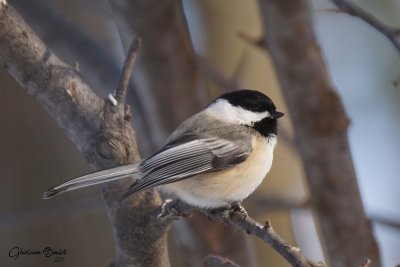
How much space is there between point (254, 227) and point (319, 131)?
933mm

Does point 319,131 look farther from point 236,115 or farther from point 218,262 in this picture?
point 218,262

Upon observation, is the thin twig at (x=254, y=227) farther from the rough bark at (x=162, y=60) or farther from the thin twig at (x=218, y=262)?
the rough bark at (x=162, y=60)

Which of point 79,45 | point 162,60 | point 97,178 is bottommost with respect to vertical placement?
point 97,178

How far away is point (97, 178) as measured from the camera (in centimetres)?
169

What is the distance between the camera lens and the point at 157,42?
2.60m

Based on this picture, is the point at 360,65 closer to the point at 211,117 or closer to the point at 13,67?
the point at 211,117

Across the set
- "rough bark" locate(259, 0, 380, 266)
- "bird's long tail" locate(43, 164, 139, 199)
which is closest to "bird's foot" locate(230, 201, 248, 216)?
"bird's long tail" locate(43, 164, 139, 199)

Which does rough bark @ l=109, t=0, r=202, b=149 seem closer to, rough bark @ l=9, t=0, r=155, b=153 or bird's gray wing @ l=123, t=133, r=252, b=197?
rough bark @ l=9, t=0, r=155, b=153

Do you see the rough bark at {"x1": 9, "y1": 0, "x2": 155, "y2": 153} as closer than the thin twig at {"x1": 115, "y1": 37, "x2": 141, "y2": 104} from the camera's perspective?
No

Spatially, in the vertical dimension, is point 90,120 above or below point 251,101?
below

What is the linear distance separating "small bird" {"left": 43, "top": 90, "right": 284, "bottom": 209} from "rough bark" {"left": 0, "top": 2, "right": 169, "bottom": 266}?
82 mm

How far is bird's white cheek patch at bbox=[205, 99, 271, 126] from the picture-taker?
2266 mm

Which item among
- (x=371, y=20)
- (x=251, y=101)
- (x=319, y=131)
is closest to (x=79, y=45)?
(x=251, y=101)

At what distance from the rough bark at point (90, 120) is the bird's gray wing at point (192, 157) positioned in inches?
5.4
